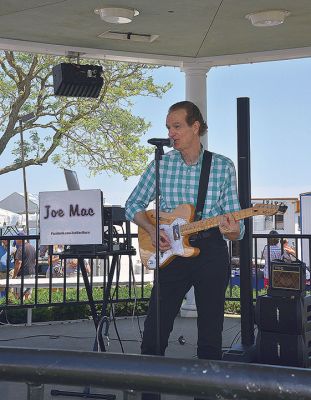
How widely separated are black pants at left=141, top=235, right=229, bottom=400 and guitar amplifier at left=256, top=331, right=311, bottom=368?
5.01 ft

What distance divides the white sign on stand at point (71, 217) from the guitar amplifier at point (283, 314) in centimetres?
152

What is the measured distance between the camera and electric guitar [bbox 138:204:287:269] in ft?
11.1

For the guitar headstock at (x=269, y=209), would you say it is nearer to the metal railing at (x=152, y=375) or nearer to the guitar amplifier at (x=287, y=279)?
the guitar amplifier at (x=287, y=279)

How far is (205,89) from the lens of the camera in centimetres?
770

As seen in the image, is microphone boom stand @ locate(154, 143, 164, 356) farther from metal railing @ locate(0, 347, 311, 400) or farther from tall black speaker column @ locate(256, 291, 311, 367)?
metal railing @ locate(0, 347, 311, 400)

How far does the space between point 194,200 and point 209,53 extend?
4.23 meters

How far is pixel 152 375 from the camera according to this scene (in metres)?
0.91

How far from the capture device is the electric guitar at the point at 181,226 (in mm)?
3380

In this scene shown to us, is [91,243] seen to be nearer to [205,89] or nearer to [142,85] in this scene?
[205,89]

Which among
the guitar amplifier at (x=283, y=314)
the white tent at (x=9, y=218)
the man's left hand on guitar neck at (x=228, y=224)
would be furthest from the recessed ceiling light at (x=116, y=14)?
the white tent at (x=9, y=218)

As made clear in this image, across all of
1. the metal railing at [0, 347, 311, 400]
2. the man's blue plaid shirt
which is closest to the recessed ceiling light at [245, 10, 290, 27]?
the man's blue plaid shirt

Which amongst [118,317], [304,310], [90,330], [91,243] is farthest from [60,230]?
[118,317]

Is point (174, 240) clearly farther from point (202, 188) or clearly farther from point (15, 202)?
point (15, 202)

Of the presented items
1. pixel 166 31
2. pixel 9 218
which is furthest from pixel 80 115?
pixel 166 31
